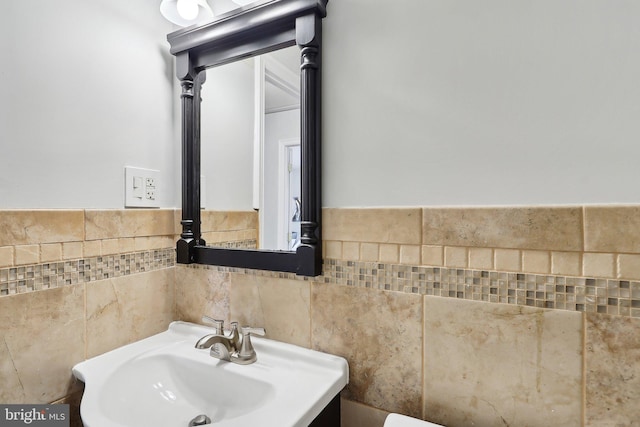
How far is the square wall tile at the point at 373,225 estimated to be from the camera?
2.63ft

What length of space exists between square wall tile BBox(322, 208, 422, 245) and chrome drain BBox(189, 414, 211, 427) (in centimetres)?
58

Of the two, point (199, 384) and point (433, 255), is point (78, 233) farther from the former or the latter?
point (433, 255)

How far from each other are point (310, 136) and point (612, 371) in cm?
83

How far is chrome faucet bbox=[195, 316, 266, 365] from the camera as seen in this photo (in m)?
0.92

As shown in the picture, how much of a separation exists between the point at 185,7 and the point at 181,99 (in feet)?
0.98

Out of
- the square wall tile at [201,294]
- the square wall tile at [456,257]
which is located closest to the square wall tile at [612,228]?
the square wall tile at [456,257]

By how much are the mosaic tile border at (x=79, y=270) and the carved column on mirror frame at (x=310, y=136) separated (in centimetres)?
60

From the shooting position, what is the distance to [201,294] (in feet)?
3.74

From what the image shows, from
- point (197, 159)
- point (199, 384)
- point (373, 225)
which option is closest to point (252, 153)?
point (197, 159)

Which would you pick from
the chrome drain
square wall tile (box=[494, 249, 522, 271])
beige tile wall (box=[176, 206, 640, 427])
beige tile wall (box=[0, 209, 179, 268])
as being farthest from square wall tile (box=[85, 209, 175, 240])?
square wall tile (box=[494, 249, 522, 271])

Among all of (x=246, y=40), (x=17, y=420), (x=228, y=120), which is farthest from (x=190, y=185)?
(x=17, y=420)

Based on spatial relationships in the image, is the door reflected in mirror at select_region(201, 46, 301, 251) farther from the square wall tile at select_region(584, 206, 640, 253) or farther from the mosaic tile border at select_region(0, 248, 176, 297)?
the square wall tile at select_region(584, 206, 640, 253)

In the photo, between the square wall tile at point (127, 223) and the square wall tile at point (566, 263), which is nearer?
the square wall tile at point (566, 263)

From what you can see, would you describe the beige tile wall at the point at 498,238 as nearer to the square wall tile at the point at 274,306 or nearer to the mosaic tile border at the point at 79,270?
the square wall tile at the point at 274,306
